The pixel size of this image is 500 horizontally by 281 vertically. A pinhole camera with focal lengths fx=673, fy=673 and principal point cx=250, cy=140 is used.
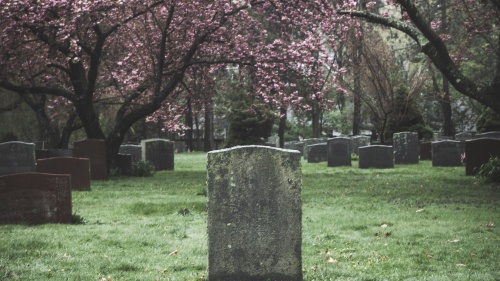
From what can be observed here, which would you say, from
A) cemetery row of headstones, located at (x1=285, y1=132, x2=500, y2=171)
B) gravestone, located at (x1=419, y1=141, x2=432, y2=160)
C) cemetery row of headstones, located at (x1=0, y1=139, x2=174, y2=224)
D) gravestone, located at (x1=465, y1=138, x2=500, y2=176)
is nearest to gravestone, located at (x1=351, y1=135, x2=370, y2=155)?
gravestone, located at (x1=419, y1=141, x2=432, y2=160)

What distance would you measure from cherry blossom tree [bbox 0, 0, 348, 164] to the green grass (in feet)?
20.1

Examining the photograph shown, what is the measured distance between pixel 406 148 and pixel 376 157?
287 centimetres

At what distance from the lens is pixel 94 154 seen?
21.1 metres

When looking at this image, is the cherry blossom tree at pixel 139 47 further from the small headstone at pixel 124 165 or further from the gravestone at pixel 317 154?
the gravestone at pixel 317 154

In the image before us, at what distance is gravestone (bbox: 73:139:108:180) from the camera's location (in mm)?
20828

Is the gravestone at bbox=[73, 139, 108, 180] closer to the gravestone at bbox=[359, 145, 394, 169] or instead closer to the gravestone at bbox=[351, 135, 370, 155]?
the gravestone at bbox=[359, 145, 394, 169]

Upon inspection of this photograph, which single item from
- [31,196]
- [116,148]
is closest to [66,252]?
[31,196]

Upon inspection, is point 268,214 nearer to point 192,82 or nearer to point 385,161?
point 385,161

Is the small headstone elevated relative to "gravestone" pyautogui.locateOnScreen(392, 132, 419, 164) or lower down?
lower down

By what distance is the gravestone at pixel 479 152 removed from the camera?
63.1 ft

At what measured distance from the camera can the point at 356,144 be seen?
120 feet

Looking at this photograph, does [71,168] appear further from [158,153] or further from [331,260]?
[158,153]

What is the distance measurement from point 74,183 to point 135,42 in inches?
404

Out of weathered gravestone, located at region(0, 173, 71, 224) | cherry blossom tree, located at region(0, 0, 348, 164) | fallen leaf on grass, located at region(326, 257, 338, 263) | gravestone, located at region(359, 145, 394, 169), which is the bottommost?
fallen leaf on grass, located at region(326, 257, 338, 263)
